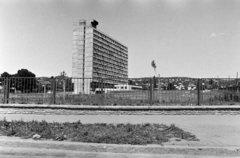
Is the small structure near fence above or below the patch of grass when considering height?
above

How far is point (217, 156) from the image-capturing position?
14.2 ft

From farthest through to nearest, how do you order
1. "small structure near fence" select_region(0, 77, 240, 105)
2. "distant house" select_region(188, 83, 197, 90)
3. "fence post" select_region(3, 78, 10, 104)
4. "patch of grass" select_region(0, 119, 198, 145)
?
"fence post" select_region(3, 78, 10, 104) < "distant house" select_region(188, 83, 197, 90) < "small structure near fence" select_region(0, 77, 240, 105) < "patch of grass" select_region(0, 119, 198, 145)

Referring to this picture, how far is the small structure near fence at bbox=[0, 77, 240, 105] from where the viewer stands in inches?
405

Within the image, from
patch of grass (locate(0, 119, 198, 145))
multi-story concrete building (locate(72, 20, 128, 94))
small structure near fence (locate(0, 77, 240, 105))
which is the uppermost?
multi-story concrete building (locate(72, 20, 128, 94))

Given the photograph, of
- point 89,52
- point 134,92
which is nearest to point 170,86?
point 134,92

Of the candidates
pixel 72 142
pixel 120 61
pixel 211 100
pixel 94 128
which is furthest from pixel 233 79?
pixel 120 61

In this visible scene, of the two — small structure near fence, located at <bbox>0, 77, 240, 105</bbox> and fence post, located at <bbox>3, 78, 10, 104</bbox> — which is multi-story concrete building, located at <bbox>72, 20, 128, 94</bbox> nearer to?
fence post, located at <bbox>3, 78, 10, 104</bbox>

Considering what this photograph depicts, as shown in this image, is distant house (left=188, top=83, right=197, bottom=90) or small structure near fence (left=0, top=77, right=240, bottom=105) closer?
small structure near fence (left=0, top=77, right=240, bottom=105)

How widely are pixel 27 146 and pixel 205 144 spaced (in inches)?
163

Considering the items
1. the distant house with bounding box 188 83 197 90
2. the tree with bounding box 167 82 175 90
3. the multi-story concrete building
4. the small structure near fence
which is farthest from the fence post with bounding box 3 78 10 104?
the multi-story concrete building

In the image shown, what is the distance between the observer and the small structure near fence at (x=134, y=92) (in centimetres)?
1030

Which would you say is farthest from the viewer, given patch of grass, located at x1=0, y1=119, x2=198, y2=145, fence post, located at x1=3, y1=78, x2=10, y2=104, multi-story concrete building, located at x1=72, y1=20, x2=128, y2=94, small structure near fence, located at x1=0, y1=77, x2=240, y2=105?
multi-story concrete building, located at x1=72, y1=20, x2=128, y2=94

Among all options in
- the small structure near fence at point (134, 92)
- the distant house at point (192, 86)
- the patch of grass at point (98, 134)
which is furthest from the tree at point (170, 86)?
the patch of grass at point (98, 134)

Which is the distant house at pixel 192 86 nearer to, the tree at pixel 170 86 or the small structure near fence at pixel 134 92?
the small structure near fence at pixel 134 92
